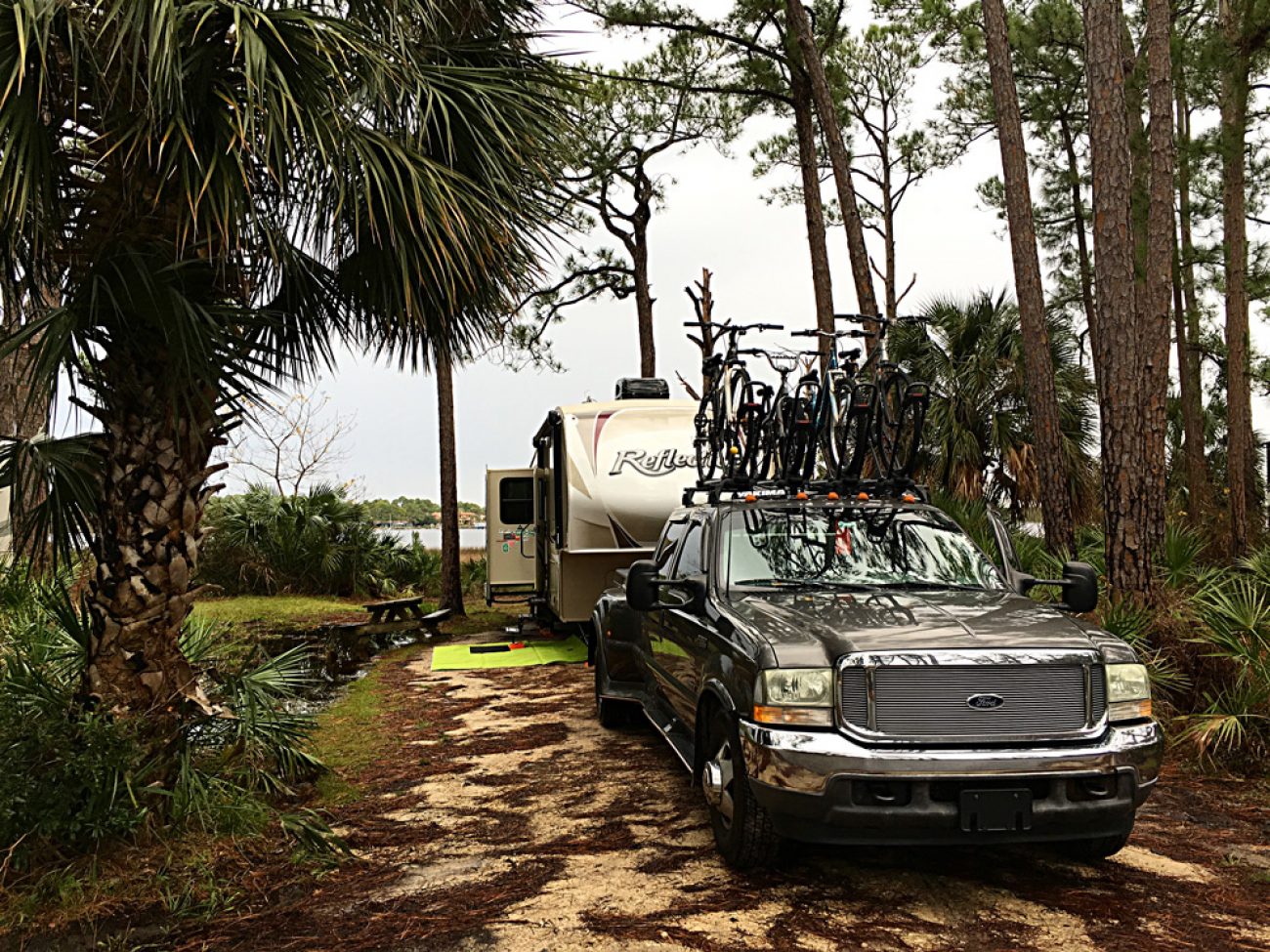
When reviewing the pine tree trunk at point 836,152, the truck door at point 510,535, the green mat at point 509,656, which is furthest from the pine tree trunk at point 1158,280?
the truck door at point 510,535

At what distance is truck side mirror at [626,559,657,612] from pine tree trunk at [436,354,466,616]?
11.6 meters

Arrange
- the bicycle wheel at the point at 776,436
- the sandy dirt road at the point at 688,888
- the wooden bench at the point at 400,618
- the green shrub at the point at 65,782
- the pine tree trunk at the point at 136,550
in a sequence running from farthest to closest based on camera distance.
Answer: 1. the wooden bench at the point at 400,618
2. the bicycle wheel at the point at 776,436
3. the pine tree trunk at the point at 136,550
4. the green shrub at the point at 65,782
5. the sandy dirt road at the point at 688,888

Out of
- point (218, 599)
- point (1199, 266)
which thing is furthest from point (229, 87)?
point (1199, 266)

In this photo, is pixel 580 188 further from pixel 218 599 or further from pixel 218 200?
pixel 218 200

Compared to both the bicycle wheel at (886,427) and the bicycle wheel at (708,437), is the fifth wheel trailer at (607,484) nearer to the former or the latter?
the bicycle wheel at (708,437)

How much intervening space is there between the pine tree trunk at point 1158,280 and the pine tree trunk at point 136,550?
7.61 meters

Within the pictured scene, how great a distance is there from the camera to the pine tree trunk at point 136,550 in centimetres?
567

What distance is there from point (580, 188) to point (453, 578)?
34.9 ft

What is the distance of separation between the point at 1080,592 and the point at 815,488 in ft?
5.50

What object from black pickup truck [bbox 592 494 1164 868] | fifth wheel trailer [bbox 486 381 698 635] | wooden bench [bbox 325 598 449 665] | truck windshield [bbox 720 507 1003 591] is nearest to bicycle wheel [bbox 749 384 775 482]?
truck windshield [bbox 720 507 1003 591]

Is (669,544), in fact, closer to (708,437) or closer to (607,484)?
(708,437)

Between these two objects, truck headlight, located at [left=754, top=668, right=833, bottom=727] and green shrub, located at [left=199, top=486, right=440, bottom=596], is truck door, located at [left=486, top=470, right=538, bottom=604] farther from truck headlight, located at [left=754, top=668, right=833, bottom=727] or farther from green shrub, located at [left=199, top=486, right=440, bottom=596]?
truck headlight, located at [left=754, top=668, right=833, bottom=727]

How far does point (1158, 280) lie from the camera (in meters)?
11.3

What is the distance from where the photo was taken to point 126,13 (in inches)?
193
